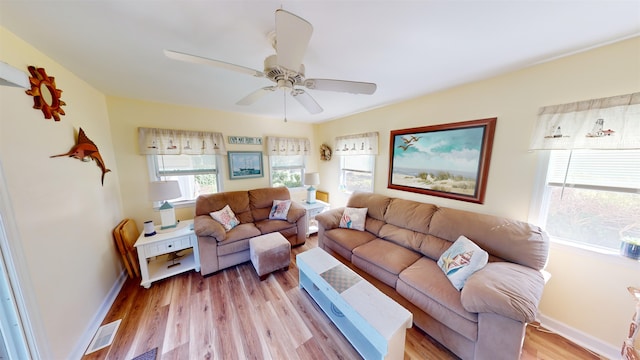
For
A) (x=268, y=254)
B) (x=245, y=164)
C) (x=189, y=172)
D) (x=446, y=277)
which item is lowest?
(x=268, y=254)

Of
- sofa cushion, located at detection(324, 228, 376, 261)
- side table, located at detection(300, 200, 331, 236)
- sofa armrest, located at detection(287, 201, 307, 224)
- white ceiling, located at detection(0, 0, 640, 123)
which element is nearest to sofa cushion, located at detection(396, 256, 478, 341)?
sofa cushion, located at detection(324, 228, 376, 261)

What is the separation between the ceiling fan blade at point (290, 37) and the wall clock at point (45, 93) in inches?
68.4

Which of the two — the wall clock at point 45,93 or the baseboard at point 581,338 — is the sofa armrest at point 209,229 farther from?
the baseboard at point 581,338

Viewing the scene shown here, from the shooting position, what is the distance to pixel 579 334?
1513mm

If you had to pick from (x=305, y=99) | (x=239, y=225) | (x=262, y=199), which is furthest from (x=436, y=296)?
(x=262, y=199)

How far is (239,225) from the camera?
2.75 meters

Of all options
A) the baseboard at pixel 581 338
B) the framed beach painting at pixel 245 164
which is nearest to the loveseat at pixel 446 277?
the baseboard at pixel 581 338

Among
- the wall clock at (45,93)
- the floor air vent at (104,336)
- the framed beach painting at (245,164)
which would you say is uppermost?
the wall clock at (45,93)

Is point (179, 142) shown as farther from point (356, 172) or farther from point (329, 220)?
point (356, 172)

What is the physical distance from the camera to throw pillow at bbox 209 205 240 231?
257 cm

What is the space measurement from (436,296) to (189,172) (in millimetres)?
3372

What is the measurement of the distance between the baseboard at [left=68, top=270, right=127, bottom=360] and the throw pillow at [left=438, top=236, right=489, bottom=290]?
2.95m

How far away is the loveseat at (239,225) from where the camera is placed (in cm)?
229

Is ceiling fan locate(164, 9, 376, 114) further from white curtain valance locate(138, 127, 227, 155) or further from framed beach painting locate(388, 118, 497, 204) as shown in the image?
white curtain valance locate(138, 127, 227, 155)
